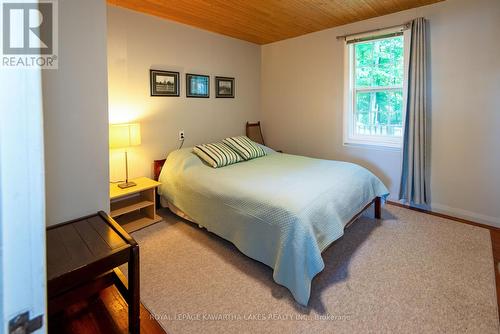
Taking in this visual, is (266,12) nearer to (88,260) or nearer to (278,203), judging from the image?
(278,203)

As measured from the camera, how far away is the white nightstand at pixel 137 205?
2.87m

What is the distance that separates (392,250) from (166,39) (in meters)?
3.39

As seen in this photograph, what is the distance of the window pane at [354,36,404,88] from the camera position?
135 inches

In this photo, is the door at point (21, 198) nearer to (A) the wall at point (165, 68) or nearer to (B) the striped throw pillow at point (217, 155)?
(B) the striped throw pillow at point (217, 155)

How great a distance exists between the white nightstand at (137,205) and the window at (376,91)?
8.80 ft

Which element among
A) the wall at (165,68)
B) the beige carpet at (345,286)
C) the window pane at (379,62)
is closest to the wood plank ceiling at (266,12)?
the wall at (165,68)

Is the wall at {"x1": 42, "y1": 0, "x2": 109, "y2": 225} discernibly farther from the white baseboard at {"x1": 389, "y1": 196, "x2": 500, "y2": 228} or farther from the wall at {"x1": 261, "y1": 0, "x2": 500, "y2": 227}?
the white baseboard at {"x1": 389, "y1": 196, "x2": 500, "y2": 228}

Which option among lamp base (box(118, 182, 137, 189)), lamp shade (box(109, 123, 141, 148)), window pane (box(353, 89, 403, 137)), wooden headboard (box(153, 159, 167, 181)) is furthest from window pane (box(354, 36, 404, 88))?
lamp base (box(118, 182, 137, 189))

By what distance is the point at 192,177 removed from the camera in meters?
2.88

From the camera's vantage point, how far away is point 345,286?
6.66 feet

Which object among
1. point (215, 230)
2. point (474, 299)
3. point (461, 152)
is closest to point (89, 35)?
point (215, 230)

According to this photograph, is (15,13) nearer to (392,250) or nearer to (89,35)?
(89,35)

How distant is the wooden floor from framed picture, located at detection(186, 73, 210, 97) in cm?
265

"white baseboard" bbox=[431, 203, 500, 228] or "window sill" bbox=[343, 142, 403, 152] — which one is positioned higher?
"window sill" bbox=[343, 142, 403, 152]
